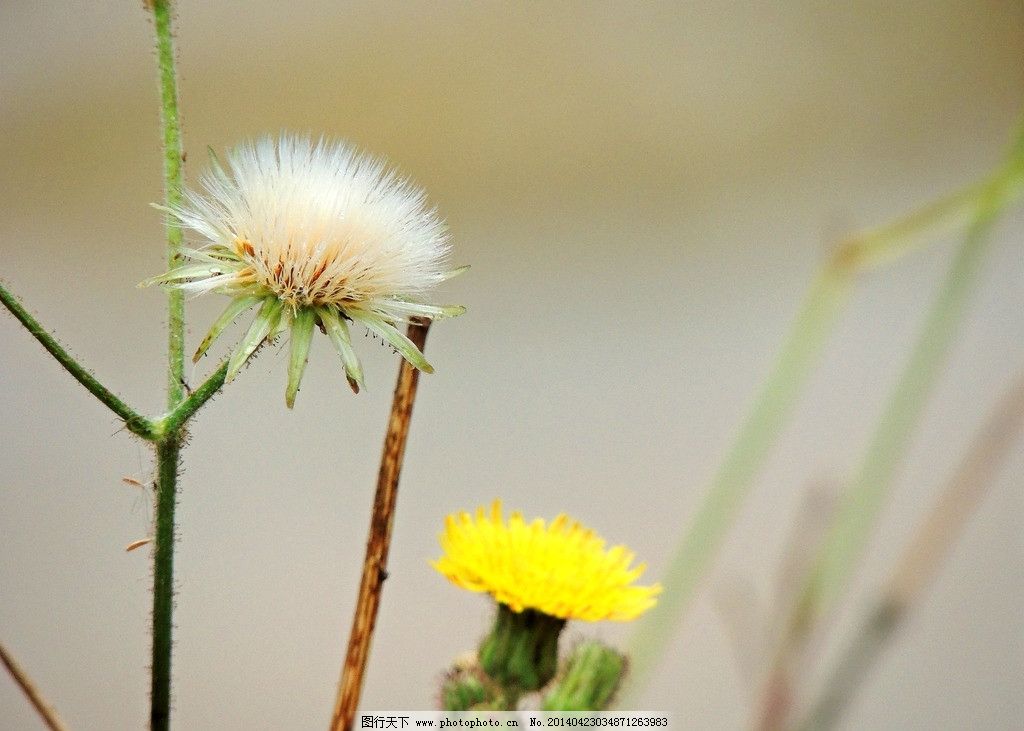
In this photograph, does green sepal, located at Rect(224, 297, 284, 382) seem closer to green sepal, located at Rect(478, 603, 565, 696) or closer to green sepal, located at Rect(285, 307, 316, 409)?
green sepal, located at Rect(285, 307, 316, 409)

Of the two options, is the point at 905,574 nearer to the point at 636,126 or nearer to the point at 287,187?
the point at 287,187

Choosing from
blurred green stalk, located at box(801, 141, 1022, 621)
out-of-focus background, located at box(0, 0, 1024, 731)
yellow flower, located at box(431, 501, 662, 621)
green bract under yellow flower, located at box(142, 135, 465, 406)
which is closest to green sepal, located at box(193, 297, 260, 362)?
green bract under yellow flower, located at box(142, 135, 465, 406)

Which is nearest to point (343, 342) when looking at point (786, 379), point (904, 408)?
point (904, 408)

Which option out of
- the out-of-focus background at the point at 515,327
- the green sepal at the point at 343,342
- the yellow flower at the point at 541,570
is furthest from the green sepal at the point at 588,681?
the out-of-focus background at the point at 515,327

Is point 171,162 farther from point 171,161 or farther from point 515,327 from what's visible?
point 515,327

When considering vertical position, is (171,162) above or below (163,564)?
above

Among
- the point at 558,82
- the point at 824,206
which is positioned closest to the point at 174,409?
the point at 558,82

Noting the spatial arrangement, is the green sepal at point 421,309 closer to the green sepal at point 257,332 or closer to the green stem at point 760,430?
the green sepal at point 257,332
